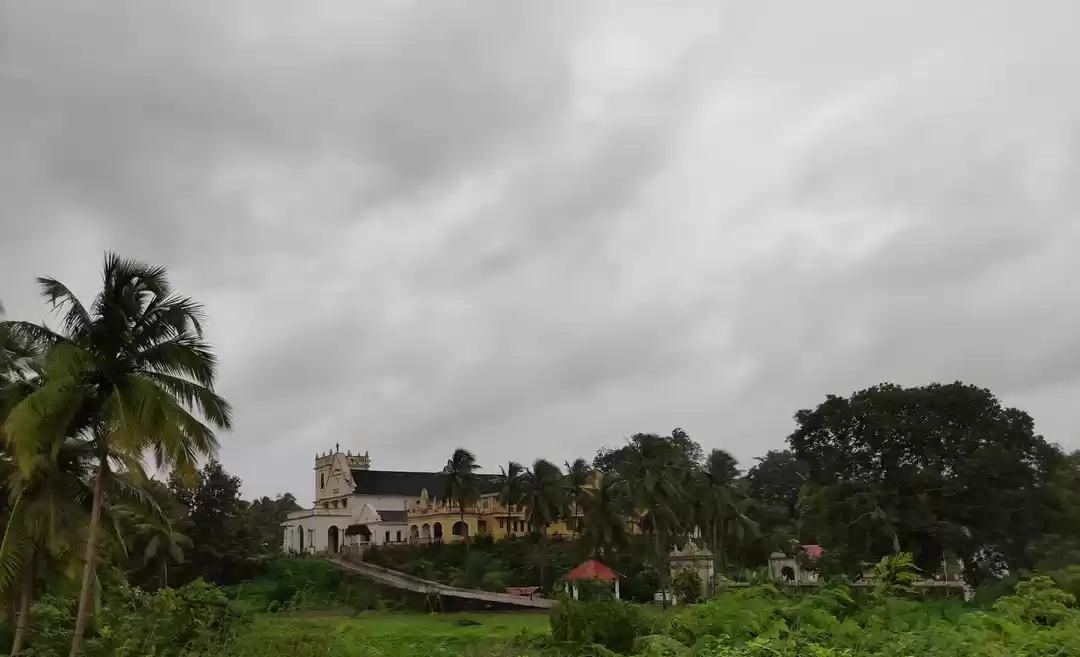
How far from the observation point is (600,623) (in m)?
7.42

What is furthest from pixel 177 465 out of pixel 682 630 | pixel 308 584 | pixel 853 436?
pixel 308 584

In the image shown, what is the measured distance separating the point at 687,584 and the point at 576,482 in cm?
1516

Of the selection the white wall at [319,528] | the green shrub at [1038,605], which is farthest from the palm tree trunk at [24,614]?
the white wall at [319,528]

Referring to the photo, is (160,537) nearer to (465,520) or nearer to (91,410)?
(465,520)

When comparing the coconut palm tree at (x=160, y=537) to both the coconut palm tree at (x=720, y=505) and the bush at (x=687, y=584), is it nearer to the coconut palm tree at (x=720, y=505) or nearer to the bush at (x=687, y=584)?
the bush at (x=687, y=584)

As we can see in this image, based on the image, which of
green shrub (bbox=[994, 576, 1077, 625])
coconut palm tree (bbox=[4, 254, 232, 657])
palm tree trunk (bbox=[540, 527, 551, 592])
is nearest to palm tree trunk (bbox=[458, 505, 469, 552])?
palm tree trunk (bbox=[540, 527, 551, 592])

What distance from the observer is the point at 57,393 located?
14219 millimetres

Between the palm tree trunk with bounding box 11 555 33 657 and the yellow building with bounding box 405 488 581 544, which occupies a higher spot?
the yellow building with bounding box 405 488 581 544

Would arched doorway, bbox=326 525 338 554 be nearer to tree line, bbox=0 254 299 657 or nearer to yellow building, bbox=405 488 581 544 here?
yellow building, bbox=405 488 581 544

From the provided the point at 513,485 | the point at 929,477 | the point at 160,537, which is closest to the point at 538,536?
the point at 513,485

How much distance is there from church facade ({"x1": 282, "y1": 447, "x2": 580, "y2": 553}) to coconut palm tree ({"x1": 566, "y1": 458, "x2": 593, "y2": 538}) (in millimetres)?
1204

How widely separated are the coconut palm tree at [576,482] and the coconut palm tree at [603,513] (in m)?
1.39

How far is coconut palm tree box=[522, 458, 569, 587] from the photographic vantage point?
169 feet

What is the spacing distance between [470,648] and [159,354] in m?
10.1
